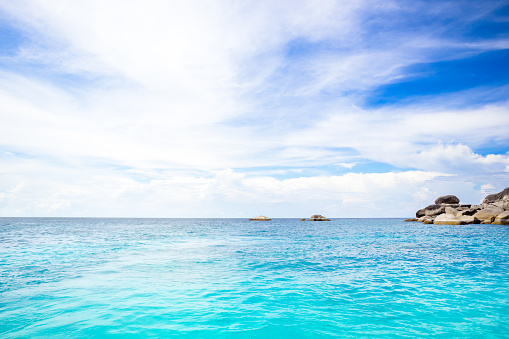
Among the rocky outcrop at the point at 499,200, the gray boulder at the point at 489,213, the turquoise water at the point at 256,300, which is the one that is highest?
the rocky outcrop at the point at 499,200

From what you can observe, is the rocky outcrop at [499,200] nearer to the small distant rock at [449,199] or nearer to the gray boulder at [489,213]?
the gray boulder at [489,213]

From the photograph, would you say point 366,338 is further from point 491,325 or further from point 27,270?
point 27,270

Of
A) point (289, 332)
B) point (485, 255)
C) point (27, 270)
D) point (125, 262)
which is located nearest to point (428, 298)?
point (289, 332)

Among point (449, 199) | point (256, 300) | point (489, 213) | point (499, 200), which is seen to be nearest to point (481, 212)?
point (489, 213)

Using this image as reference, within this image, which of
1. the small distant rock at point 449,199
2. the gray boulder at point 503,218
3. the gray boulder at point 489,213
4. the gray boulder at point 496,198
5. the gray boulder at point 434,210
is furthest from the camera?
the small distant rock at point 449,199

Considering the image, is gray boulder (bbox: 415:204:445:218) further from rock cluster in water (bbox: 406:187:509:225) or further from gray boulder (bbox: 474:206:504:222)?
gray boulder (bbox: 474:206:504:222)

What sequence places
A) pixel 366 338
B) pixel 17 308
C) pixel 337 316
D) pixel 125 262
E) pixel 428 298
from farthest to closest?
pixel 125 262 < pixel 428 298 < pixel 17 308 < pixel 337 316 < pixel 366 338

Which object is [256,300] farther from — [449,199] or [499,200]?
[449,199]

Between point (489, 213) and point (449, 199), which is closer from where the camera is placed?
point (489, 213)

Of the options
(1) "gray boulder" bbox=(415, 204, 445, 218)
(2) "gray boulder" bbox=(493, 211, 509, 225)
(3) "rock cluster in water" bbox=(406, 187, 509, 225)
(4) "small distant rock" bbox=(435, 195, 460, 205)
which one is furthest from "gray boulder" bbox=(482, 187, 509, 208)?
(4) "small distant rock" bbox=(435, 195, 460, 205)

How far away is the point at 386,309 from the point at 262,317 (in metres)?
4.63

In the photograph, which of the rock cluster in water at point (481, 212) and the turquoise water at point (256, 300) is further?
the rock cluster in water at point (481, 212)

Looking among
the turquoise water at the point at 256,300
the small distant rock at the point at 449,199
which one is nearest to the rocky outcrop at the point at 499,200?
the small distant rock at the point at 449,199

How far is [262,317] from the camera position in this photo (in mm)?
10109
